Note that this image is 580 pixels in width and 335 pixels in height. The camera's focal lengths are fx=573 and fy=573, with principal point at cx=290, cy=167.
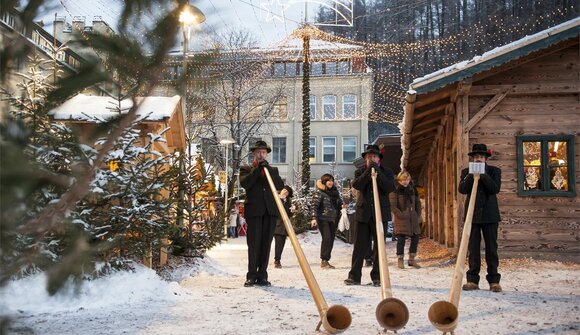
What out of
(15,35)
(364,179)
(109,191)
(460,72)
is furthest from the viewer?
(460,72)

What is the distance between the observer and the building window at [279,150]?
40625 millimetres

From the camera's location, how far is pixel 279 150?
134 feet

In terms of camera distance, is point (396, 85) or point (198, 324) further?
point (396, 85)

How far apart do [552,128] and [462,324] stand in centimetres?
652

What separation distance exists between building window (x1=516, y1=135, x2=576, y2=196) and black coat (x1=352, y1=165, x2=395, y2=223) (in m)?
3.99

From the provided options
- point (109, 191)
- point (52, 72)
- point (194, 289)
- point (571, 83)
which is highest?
point (571, 83)

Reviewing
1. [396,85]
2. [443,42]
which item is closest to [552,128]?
[443,42]

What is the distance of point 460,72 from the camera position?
931 centimetres

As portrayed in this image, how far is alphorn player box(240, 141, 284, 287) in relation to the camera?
22.1 ft

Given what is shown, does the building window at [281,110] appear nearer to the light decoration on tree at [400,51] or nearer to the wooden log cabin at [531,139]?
the light decoration on tree at [400,51]

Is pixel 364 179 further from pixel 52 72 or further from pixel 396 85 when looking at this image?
pixel 396 85

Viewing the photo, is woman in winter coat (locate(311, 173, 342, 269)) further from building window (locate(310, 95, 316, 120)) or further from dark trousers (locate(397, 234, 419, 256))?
building window (locate(310, 95, 316, 120))

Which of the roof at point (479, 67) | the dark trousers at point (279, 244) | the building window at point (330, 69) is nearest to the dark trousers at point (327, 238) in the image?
the dark trousers at point (279, 244)

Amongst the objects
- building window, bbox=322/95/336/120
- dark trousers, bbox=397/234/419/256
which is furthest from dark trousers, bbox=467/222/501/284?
building window, bbox=322/95/336/120
